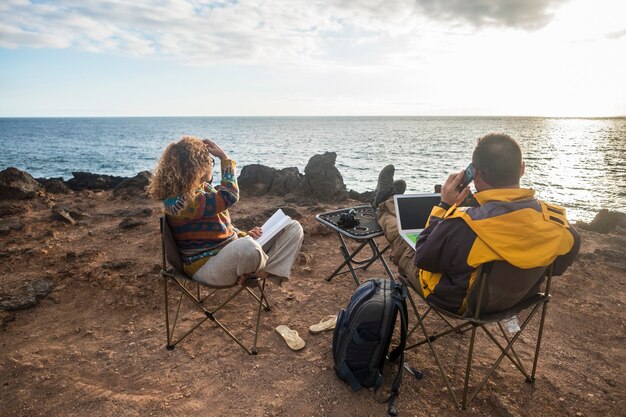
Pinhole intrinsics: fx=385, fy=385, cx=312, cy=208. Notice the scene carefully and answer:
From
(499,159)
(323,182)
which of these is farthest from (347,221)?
(323,182)

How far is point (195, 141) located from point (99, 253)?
3.42 meters

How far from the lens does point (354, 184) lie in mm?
19734

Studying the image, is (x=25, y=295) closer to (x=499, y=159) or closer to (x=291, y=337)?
(x=291, y=337)

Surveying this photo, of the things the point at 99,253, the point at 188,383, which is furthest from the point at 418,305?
the point at 99,253

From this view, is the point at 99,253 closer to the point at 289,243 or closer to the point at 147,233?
the point at 147,233

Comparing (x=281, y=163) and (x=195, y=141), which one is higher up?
(x=195, y=141)

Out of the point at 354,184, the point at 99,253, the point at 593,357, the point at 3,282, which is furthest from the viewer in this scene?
the point at 354,184

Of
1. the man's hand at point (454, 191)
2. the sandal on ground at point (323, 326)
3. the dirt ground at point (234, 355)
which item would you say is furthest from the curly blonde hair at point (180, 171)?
the man's hand at point (454, 191)

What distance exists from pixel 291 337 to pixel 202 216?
1403 mm

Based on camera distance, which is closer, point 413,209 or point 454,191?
point 454,191

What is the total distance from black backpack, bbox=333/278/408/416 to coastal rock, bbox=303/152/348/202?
6.59 metres

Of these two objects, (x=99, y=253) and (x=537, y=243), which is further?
(x=99, y=253)

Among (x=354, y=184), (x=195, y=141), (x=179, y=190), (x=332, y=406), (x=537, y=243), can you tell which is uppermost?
(x=195, y=141)

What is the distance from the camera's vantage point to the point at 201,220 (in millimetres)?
3232
